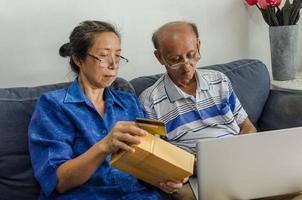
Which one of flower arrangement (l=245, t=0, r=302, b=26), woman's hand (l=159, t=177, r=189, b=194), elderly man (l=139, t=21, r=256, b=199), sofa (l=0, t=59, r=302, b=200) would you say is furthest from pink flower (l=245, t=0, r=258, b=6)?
woman's hand (l=159, t=177, r=189, b=194)

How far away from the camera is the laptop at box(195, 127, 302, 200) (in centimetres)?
94

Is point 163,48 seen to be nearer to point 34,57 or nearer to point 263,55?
point 34,57

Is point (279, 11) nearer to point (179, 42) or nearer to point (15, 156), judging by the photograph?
point (179, 42)

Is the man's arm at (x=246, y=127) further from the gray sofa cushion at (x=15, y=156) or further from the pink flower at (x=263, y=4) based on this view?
the gray sofa cushion at (x=15, y=156)

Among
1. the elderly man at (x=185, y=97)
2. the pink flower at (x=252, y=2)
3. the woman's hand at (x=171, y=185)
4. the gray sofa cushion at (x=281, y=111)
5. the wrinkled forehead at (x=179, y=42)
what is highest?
the pink flower at (x=252, y=2)

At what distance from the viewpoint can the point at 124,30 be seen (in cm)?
189

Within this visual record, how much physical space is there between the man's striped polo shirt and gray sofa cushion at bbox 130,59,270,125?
18 centimetres

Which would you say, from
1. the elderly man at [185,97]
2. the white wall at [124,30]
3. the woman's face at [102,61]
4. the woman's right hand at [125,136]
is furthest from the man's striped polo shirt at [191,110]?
the woman's right hand at [125,136]

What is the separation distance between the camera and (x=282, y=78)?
204 centimetres

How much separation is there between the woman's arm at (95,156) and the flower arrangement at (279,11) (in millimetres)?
1282

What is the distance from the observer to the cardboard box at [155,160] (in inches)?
37.5

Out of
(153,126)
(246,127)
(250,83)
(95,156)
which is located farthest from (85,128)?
(250,83)

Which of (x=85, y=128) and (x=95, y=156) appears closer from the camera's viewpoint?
(x=95, y=156)

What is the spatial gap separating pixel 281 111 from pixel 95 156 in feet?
3.35
